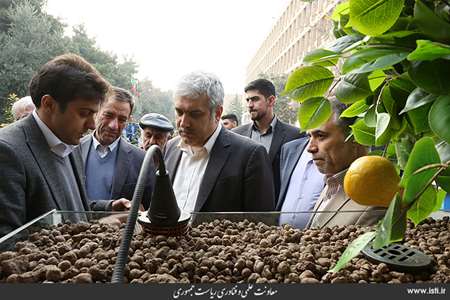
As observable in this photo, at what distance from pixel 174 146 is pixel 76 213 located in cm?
135

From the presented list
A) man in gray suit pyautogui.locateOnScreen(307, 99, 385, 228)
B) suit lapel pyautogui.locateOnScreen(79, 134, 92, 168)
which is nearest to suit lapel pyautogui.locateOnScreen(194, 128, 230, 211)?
man in gray suit pyautogui.locateOnScreen(307, 99, 385, 228)

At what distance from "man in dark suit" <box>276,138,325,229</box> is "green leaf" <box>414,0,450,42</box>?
1593mm

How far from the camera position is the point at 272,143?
371 centimetres

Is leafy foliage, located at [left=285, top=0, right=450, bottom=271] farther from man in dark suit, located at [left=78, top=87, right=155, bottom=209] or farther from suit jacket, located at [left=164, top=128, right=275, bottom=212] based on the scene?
man in dark suit, located at [left=78, top=87, right=155, bottom=209]

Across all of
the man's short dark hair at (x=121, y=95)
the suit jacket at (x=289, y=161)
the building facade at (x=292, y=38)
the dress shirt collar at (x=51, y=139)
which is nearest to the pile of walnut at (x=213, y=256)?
the dress shirt collar at (x=51, y=139)

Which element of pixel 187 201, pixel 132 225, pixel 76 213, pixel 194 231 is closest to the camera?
pixel 132 225

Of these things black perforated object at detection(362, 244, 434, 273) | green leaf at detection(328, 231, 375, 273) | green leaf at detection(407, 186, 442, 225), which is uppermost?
green leaf at detection(407, 186, 442, 225)

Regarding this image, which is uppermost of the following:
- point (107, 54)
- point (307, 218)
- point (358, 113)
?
point (107, 54)

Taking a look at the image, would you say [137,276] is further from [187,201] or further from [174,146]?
[174,146]

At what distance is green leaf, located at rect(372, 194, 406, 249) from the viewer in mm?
515

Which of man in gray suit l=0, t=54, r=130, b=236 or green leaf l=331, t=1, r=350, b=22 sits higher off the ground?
green leaf l=331, t=1, r=350, b=22

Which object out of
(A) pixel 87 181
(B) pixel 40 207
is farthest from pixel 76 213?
(A) pixel 87 181

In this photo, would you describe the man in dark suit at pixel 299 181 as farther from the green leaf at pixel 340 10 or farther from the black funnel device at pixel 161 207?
the green leaf at pixel 340 10

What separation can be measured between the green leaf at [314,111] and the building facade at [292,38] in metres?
20.8
